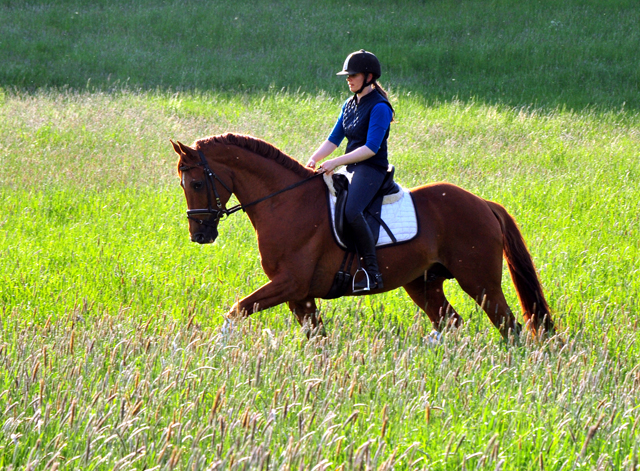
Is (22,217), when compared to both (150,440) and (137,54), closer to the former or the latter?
(150,440)

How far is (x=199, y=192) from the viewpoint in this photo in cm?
547

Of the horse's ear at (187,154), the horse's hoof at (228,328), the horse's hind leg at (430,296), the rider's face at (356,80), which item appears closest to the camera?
the horse's hoof at (228,328)

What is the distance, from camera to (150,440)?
3297 mm

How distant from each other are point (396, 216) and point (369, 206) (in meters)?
0.25

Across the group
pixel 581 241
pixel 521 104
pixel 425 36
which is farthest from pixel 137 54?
pixel 581 241

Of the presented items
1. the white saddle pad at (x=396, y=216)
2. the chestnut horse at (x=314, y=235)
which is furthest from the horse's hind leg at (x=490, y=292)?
the white saddle pad at (x=396, y=216)

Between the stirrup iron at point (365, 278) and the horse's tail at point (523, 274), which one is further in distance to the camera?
the horse's tail at point (523, 274)

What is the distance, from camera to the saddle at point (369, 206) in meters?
5.69

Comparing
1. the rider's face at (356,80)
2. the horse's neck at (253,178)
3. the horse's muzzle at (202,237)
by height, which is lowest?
the horse's muzzle at (202,237)

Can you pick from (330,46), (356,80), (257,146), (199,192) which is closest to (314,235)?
(257,146)

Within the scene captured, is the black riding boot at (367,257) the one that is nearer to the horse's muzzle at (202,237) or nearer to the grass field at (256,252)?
the grass field at (256,252)

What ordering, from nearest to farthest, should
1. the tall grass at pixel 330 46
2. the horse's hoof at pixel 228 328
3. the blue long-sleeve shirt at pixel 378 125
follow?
the horse's hoof at pixel 228 328 < the blue long-sleeve shirt at pixel 378 125 < the tall grass at pixel 330 46

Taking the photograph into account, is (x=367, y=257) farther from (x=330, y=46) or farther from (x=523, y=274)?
(x=330, y=46)

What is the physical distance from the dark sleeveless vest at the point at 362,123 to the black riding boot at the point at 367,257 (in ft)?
1.83
